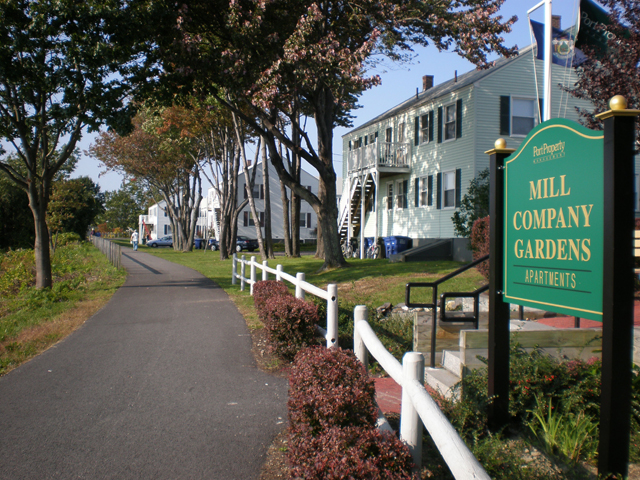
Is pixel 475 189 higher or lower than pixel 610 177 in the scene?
higher

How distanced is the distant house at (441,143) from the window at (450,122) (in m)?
0.04

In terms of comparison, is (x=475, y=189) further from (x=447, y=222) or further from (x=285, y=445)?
(x=285, y=445)

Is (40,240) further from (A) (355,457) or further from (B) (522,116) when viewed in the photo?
(B) (522,116)

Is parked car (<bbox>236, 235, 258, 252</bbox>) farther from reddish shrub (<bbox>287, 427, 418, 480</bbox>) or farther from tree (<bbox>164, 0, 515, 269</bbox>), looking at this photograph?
reddish shrub (<bbox>287, 427, 418, 480</bbox>)

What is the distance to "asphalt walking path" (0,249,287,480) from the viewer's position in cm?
412

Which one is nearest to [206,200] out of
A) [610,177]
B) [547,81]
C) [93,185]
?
[93,185]

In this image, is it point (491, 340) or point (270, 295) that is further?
point (270, 295)

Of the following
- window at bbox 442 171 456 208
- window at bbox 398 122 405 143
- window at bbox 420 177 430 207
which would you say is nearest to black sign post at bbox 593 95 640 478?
window at bbox 442 171 456 208

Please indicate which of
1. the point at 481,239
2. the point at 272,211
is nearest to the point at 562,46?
the point at 481,239

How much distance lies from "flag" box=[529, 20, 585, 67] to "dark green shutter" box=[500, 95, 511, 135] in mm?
8292

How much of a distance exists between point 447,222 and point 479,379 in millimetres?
19005

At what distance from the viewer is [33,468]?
13.2 feet

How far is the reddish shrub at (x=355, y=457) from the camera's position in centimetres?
284

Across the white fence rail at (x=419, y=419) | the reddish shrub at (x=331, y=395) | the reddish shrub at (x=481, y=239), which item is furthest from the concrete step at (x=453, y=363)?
the reddish shrub at (x=481, y=239)
